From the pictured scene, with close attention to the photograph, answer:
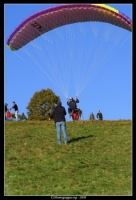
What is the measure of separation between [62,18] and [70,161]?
326 inches

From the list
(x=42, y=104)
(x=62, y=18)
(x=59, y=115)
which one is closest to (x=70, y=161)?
(x=59, y=115)

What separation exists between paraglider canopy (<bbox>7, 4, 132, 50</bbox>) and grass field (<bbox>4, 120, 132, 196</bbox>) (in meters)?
4.89

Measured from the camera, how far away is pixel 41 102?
61500mm

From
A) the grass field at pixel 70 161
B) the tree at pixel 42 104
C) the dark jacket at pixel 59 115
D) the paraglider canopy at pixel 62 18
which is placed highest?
the paraglider canopy at pixel 62 18

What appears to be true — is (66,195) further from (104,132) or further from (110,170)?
(104,132)

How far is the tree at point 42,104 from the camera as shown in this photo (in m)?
Result: 61.0

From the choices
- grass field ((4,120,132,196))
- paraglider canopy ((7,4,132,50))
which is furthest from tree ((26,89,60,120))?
paraglider canopy ((7,4,132,50))

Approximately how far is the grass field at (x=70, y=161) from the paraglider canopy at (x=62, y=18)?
16.1 feet

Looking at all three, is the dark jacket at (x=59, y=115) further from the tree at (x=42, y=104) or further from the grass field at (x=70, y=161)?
the tree at (x=42, y=104)

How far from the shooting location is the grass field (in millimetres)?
13297

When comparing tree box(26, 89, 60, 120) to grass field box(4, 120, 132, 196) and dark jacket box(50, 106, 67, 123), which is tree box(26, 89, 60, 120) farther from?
dark jacket box(50, 106, 67, 123)

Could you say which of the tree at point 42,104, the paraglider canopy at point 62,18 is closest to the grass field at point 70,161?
the paraglider canopy at point 62,18

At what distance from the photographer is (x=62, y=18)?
21.4 m

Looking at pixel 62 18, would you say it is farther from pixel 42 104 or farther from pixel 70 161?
pixel 42 104
